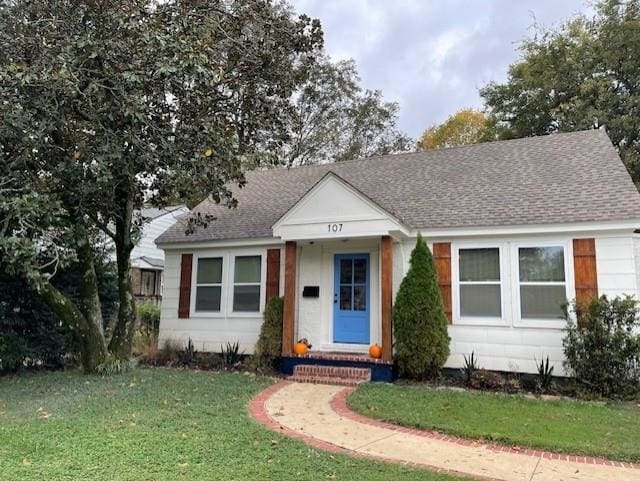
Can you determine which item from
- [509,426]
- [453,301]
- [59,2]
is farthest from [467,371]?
Answer: [59,2]

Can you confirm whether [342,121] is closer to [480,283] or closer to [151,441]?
[480,283]

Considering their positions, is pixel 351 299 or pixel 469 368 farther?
pixel 351 299

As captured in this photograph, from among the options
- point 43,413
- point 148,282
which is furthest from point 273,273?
point 148,282

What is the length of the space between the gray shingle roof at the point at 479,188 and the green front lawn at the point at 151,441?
5.00 metres

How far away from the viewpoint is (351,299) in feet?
34.3

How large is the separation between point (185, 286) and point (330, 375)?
4.92 metres

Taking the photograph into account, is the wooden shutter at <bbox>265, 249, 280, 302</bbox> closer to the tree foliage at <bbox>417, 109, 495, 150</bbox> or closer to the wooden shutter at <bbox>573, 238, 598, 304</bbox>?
the wooden shutter at <bbox>573, 238, 598, 304</bbox>

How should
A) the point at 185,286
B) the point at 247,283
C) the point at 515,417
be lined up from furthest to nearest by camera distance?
1. the point at 185,286
2. the point at 247,283
3. the point at 515,417

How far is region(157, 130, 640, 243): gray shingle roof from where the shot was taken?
8.94 metres

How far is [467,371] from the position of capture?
868cm

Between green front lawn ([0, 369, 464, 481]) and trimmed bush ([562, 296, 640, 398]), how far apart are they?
4.69 metres

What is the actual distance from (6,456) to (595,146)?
1193cm

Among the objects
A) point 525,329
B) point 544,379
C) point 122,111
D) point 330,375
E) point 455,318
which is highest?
point 122,111

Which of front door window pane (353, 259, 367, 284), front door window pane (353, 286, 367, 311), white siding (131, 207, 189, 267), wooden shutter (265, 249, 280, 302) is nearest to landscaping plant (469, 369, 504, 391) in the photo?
front door window pane (353, 286, 367, 311)
